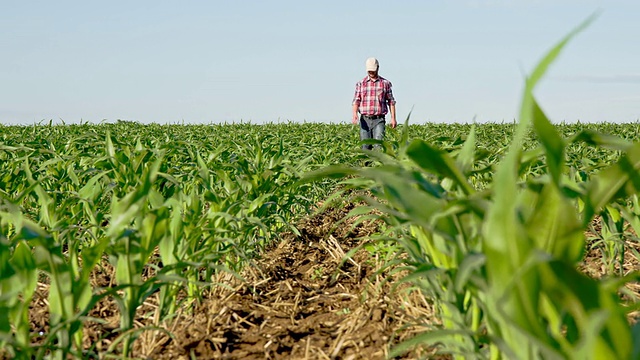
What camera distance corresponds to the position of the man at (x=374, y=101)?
11.8 meters

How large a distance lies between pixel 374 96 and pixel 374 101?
0.28ft

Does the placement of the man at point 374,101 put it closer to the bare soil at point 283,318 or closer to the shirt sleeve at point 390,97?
the shirt sleeve at point 390,97

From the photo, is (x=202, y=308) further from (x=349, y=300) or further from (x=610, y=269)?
(x=610, y=269)

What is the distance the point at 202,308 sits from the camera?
12.0 feet

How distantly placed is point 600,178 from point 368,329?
1703mm

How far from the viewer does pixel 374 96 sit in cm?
1179

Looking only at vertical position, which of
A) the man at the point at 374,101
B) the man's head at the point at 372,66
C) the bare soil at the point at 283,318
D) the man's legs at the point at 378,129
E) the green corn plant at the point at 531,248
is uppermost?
the man's head at the point at 372,66

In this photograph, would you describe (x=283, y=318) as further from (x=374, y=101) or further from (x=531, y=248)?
(x=374, y=101)

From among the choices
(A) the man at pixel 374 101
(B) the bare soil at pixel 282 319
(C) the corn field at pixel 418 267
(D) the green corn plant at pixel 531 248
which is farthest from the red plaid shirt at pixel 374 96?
(D) the green corn plant at pixel 531 248

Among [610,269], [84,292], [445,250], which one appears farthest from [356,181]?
[610,269]

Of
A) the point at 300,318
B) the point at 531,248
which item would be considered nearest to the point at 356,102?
the point at 300,318

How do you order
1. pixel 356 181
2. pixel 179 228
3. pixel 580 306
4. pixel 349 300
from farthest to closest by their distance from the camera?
pixel 349 300
pixel 179 228
pixel 356 181
pixel 580 306

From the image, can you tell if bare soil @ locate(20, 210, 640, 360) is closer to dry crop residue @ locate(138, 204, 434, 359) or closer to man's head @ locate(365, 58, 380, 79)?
dry crop residue @ locate(138, 204, 434, 359)

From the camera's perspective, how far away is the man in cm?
1179
